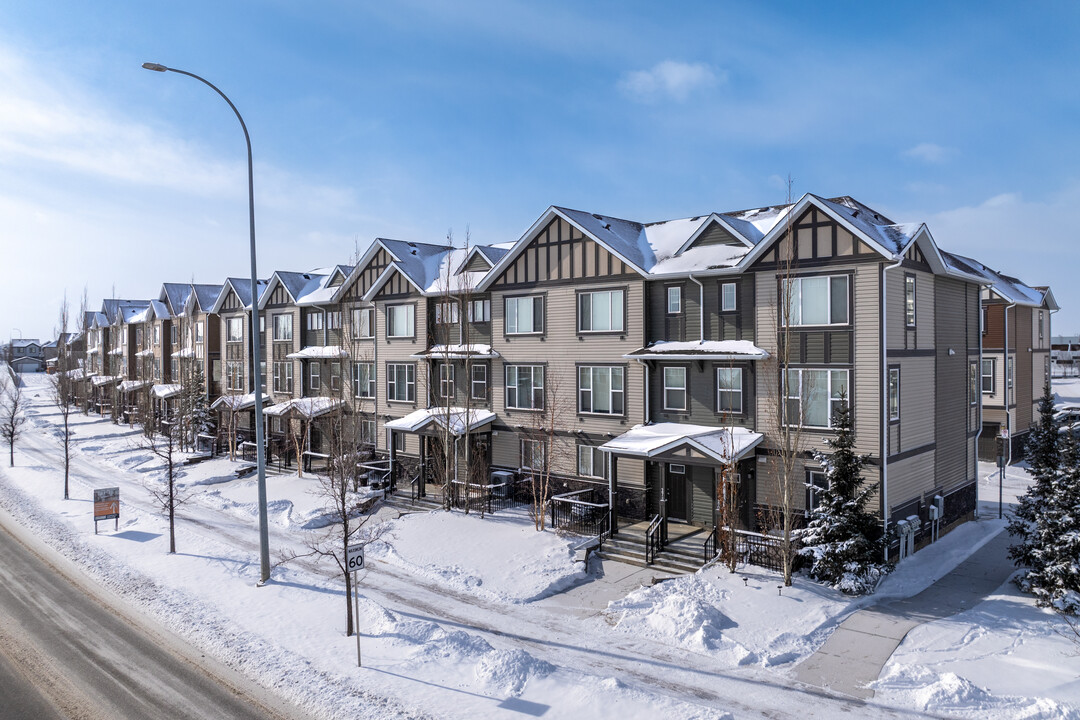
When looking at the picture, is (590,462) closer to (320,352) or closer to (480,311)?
(480,311)

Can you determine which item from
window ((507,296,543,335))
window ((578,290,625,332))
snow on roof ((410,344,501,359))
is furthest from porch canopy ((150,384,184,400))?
window ((578,290,625,332))

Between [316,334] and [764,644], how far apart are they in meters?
32.1

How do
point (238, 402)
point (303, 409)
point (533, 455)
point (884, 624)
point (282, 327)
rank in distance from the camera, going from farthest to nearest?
point (238, 402) → point (282, 327) → point (303, 409) → point (533, 455) → point (884, 624)

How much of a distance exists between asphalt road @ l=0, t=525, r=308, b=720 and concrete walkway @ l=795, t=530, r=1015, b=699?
35.4ft

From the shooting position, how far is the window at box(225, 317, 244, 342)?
47938 millimetres

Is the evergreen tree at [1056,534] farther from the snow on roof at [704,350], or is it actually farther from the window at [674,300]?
the window at [674,300]

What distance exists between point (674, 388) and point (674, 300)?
3.14 metres

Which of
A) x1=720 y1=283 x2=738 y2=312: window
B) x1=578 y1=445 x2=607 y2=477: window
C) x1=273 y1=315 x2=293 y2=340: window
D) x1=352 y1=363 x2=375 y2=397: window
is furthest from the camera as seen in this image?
x1=273 y1=315 x2=293 y2=340: window

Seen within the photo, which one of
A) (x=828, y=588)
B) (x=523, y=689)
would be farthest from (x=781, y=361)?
(x=523, y=689)

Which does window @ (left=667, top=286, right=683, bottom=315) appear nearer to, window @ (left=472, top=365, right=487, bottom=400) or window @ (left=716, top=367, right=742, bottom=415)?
window @ (left=716, top=367, right=742, bottom=415)

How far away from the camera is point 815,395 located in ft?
72.7

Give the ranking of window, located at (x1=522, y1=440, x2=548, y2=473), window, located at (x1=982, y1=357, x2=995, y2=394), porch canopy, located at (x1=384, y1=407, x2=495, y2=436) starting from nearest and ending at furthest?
window, located at (x1=522, y1=440, x2=548, y2=473) < porch canopy, located at (x1=384, y1=407, x2=495, y2=436) < window, located at (x1=982, y1=357, x2=995, y2=394)

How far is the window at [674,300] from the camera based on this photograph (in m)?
25.4

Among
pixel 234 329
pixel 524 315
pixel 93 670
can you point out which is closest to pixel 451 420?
pixel 524 315
